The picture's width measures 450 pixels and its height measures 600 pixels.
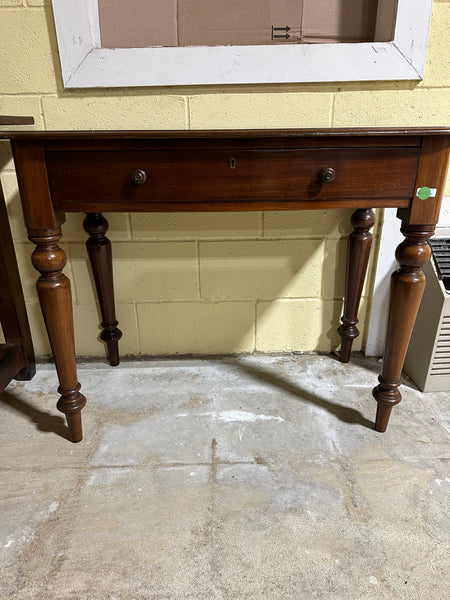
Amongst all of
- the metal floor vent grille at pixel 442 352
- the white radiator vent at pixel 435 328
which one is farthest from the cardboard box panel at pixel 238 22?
the metal floor vent grille at pixel 442 352

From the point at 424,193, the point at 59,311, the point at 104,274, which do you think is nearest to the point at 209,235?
the point at 104,274

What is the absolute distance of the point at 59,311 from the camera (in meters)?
1.08

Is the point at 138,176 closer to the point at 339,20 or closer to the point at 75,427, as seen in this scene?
the point at 75,427

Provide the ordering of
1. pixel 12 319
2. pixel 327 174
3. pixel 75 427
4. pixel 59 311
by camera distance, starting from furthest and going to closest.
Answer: pixel 12 319 → pixel 75 427 → pixel 59 311 → pixel 327 174

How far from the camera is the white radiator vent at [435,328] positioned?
53.8 inches

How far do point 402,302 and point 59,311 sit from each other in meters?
0.87

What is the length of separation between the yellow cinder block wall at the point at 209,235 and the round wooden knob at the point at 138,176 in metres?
0.53

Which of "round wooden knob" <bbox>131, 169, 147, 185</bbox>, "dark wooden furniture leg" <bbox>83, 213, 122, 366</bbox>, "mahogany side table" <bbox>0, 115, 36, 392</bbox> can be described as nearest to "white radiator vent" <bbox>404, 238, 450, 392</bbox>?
"round wooden knob" <bbox>131, 169, 147, 185</bbox>

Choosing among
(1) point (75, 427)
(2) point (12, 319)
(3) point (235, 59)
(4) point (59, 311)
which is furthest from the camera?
(2) point (12, 319)

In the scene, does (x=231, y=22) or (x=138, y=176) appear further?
(x=231, y=22)

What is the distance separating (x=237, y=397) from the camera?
143cm

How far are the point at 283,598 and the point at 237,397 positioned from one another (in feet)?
2.19

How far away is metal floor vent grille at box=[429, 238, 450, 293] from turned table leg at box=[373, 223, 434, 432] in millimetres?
358

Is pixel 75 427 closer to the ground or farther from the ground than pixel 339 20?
closer to the ground
